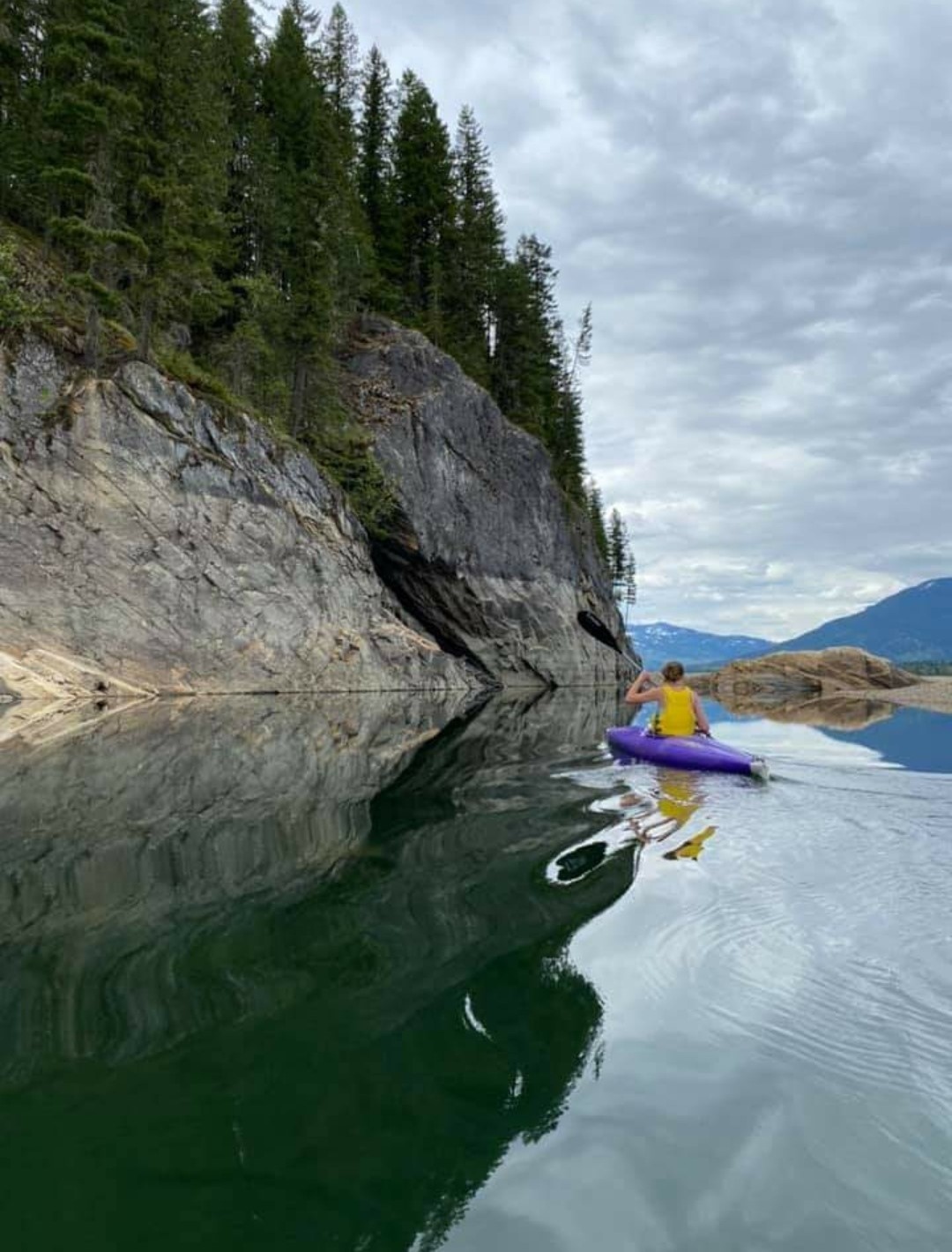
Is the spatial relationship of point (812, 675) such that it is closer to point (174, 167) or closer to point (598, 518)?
point (598, 518)

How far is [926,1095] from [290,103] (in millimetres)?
50256

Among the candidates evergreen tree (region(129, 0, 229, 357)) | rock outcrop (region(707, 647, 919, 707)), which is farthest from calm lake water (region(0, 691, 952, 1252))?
rock outcrop (region(707, 647, 919, 707))

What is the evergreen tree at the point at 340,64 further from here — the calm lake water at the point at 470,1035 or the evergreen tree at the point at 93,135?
the calm lake water at the point at 470,1035

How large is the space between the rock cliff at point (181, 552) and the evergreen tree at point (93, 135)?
9.72ft

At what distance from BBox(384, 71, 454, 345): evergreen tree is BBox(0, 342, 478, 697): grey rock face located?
25.4 m

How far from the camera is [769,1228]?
2.43 metres

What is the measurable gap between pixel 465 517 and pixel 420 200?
948 inches

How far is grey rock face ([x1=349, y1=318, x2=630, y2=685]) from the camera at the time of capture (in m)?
40.6

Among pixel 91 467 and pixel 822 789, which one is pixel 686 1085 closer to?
pixel 822 789

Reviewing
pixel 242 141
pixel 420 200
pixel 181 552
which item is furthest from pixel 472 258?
pixel 181 552

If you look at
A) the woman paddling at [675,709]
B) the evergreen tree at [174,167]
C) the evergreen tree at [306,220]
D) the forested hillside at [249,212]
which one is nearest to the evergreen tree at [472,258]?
the forested hillside at [249,212]

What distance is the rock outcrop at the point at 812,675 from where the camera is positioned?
2222 inches

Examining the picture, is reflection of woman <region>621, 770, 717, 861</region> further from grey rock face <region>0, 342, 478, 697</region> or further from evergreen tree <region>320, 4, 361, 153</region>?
evergreen tree <region>320, 4, 361, 153</region>

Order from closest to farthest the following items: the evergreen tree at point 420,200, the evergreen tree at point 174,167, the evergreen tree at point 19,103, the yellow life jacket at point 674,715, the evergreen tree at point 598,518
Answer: the yellow life jacket at point 674,715 → the evergreen tree at point 174,167 → the evergreen tree at point 19,103 → the evergreen tree at point 420,200 → the evergreen tree at point 598,518
